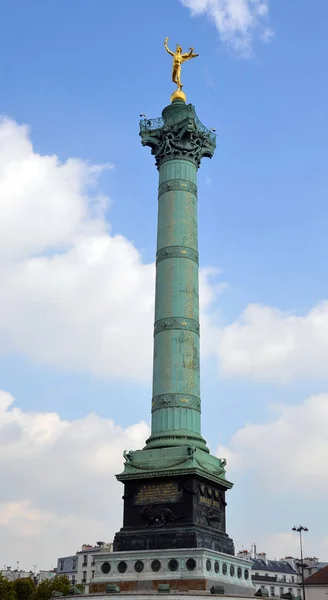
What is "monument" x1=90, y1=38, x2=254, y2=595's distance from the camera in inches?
1273

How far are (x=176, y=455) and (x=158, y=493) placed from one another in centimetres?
197

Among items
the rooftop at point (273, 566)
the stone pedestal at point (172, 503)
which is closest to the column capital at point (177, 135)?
the stone pedestal at point (172, 503)

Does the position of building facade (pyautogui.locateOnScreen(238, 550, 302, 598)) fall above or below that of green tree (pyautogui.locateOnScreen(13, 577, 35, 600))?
above

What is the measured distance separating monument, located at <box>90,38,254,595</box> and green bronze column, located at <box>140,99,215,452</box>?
5 cm

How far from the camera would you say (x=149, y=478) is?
3444 cm

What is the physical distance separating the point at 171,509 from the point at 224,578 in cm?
385

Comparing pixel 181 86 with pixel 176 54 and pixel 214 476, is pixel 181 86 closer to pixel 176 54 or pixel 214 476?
pixel 176 54

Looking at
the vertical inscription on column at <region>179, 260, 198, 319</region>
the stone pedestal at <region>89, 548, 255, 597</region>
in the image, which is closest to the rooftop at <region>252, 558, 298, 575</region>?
the stone pedestal at <region>89, 548, 255, 597</region>

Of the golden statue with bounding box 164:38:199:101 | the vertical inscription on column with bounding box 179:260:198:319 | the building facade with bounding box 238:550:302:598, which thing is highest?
the golden statue with bounding box 164:38:199:101

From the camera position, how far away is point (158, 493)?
1345 inches

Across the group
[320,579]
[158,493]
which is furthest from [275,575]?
[158,493]

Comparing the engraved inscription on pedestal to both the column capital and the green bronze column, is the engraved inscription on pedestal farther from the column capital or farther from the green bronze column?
the column capital

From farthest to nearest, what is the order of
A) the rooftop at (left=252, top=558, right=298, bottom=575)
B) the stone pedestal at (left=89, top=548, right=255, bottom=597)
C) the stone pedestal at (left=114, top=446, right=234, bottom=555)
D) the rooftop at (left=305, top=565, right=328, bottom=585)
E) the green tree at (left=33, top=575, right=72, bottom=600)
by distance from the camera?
1. the rooftop at (left=252, top=558, right=298, bottom=575)
2. the rooftop at (left=305, top=565, right=328, bottom=585)
3. the green tree at (left=33, top=575, right=72, bottom=600)
4. the stone pedestal at (left=114, top=446, right=234, bottom=555)
5. the stone pedestal at (left=89, top=548, right=255, bottom=597)

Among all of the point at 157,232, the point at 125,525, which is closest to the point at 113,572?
the point at 125,525
